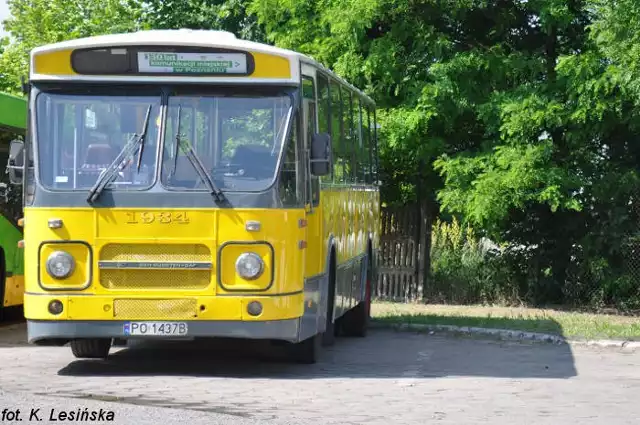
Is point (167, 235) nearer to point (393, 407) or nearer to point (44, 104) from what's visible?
point (44, 104)

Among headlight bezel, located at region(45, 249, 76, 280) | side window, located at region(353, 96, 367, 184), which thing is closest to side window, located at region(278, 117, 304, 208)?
headlight bezel, located at region(45, 249, 76, 280)

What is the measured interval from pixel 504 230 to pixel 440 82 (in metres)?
3.12

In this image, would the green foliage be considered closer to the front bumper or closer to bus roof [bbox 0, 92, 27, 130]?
bus roof [bbox 0, 92, 27, 130]

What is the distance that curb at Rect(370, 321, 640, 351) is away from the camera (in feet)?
60.6

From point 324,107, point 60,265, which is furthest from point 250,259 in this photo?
point 324,107

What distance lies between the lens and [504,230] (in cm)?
2633

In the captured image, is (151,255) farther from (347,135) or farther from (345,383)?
(347,135)

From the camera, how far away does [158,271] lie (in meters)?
13.8

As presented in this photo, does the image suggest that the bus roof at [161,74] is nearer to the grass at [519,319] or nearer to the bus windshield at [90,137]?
the bus windshield at [90,137]

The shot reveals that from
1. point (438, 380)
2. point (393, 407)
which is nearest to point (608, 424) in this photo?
point (393, 407)

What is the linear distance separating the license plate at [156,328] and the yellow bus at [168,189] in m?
0.01

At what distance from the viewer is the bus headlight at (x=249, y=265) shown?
45.2 feet

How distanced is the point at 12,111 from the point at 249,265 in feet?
24.2

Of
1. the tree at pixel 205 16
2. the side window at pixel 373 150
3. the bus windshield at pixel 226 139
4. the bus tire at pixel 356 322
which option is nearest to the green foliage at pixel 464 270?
the side window at pixel 373 150
